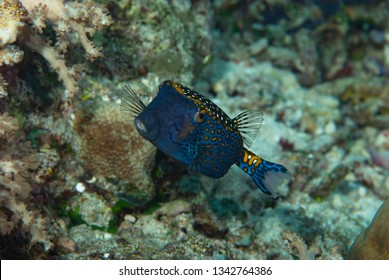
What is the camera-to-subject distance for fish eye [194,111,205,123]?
303 cm

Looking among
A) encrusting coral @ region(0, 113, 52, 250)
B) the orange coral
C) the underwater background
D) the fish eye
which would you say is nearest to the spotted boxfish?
the fish eye

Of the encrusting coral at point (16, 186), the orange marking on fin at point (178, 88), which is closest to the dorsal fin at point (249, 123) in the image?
the orange marking on fin at point (178, 88)

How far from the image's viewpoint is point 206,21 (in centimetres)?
598

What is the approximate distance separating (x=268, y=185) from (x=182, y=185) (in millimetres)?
1420

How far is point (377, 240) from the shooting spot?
3598 mm

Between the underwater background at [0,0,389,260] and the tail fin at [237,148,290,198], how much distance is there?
0.20 metres

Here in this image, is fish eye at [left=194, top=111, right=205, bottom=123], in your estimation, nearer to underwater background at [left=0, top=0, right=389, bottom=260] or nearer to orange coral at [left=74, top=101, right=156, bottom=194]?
underwater background at [left=0, top=0, right=389, bottom=260]

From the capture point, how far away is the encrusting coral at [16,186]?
3.39 metres

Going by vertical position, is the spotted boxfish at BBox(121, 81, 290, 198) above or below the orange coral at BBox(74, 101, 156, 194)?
above

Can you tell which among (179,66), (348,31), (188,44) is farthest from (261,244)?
(348,31)

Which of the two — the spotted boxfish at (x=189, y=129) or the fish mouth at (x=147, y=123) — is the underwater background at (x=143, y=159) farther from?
the fish mouth at (x=147, y=123)

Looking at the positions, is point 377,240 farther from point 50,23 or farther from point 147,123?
point 50,23

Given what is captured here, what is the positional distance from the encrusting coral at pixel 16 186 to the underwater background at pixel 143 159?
1 centimetres

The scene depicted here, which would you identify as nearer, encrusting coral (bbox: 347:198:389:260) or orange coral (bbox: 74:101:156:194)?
encrusting coral (bbox: 347:198:389:260)
